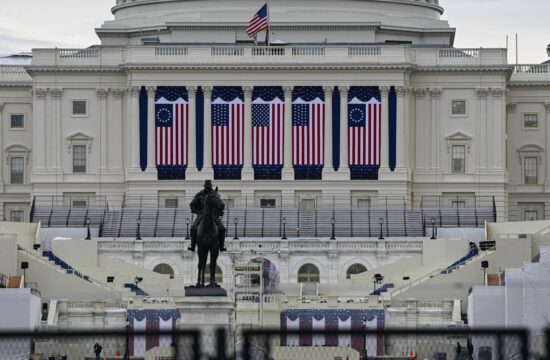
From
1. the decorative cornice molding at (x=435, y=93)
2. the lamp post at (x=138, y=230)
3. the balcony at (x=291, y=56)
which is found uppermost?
the balcony at (x=291, y=56)

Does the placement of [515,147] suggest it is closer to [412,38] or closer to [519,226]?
[412,38]

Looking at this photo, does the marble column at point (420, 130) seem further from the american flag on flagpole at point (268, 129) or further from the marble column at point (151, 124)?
the marble column at point (151, 124)

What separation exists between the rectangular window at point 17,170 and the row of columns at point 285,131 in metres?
9.74

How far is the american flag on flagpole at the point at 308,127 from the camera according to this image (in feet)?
513

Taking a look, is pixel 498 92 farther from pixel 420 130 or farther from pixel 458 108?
pixel 420 130

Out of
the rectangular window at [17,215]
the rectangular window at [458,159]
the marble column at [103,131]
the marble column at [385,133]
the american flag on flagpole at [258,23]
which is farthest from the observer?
the rectangular window at [17,215]

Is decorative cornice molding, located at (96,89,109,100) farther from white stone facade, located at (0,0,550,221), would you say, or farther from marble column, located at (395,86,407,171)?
marble column, located at (395,86,407,171)

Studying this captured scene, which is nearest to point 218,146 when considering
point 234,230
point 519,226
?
point 234,230

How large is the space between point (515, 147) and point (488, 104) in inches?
274

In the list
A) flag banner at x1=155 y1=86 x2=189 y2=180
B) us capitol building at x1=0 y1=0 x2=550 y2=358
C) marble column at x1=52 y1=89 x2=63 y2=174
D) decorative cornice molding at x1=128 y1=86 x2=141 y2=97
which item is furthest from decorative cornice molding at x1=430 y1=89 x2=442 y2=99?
marble column at x1=52 y1=89 x2=63 y2=174

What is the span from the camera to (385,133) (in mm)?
155375

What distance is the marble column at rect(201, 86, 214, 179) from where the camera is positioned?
155375 mm

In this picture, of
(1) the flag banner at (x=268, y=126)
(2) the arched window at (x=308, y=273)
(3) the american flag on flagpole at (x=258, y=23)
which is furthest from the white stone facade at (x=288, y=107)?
(2) the arched window at (x=308, y=273)

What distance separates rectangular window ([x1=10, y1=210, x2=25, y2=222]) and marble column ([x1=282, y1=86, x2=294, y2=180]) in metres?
17.0
